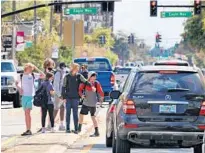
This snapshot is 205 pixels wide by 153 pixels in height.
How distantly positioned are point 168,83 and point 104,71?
995 inches

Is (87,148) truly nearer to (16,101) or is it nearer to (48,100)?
(48,100)

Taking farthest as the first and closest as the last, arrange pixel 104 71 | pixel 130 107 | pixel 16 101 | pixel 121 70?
pixel 121 70, pixel 104 71, pixel 16 101, pixel 130 107

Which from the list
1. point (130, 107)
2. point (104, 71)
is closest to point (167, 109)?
point (130, 107)

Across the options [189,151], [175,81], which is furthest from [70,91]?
[175,81]

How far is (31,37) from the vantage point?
3514 inches

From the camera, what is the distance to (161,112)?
50.8 feet

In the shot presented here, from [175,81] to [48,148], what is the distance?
117 inches

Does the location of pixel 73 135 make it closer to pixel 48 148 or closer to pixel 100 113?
pixel 48 148

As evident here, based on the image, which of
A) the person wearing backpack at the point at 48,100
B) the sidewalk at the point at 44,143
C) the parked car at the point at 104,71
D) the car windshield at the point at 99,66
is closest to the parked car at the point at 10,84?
the parked car at the point at 104,71

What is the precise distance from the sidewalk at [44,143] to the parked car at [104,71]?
1772 cm

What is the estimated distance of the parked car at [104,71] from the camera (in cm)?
3994

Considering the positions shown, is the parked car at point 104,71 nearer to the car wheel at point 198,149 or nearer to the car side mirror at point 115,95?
Answer: the car side mirror at point 115,95

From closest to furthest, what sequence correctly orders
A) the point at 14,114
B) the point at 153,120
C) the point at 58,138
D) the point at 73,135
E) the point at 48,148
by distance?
the point at 153,120 < the point at 48,148 < the point at 58,138 < the point at 73,135 < the point at 14,114

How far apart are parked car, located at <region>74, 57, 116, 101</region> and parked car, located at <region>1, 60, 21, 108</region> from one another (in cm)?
375
